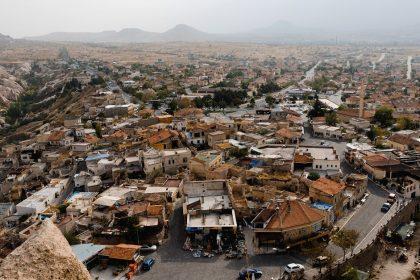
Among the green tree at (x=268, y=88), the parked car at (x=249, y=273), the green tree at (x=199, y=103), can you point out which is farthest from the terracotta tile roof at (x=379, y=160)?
the green tree at (x=268, y=88)

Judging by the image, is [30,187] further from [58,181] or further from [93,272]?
[93,272]

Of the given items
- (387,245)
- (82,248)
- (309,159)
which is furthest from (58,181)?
(387,245)

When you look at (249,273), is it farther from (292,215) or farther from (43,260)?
(43,260)

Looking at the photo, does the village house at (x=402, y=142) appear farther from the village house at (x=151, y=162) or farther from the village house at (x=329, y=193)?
the village house at (x=151, y=162)

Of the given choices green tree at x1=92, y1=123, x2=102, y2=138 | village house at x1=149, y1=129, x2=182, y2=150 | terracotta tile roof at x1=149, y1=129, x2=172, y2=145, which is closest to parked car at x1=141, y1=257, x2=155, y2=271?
village house at x1=149, y1=129, x2=182, y2=150

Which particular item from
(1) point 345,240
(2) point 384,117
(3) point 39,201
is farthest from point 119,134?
(2) point 384,117

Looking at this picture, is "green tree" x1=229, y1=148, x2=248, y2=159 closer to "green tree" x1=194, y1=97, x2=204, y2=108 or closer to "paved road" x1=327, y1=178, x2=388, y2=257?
"paved road" x1=327, y1=178, x2=388, y2=257
